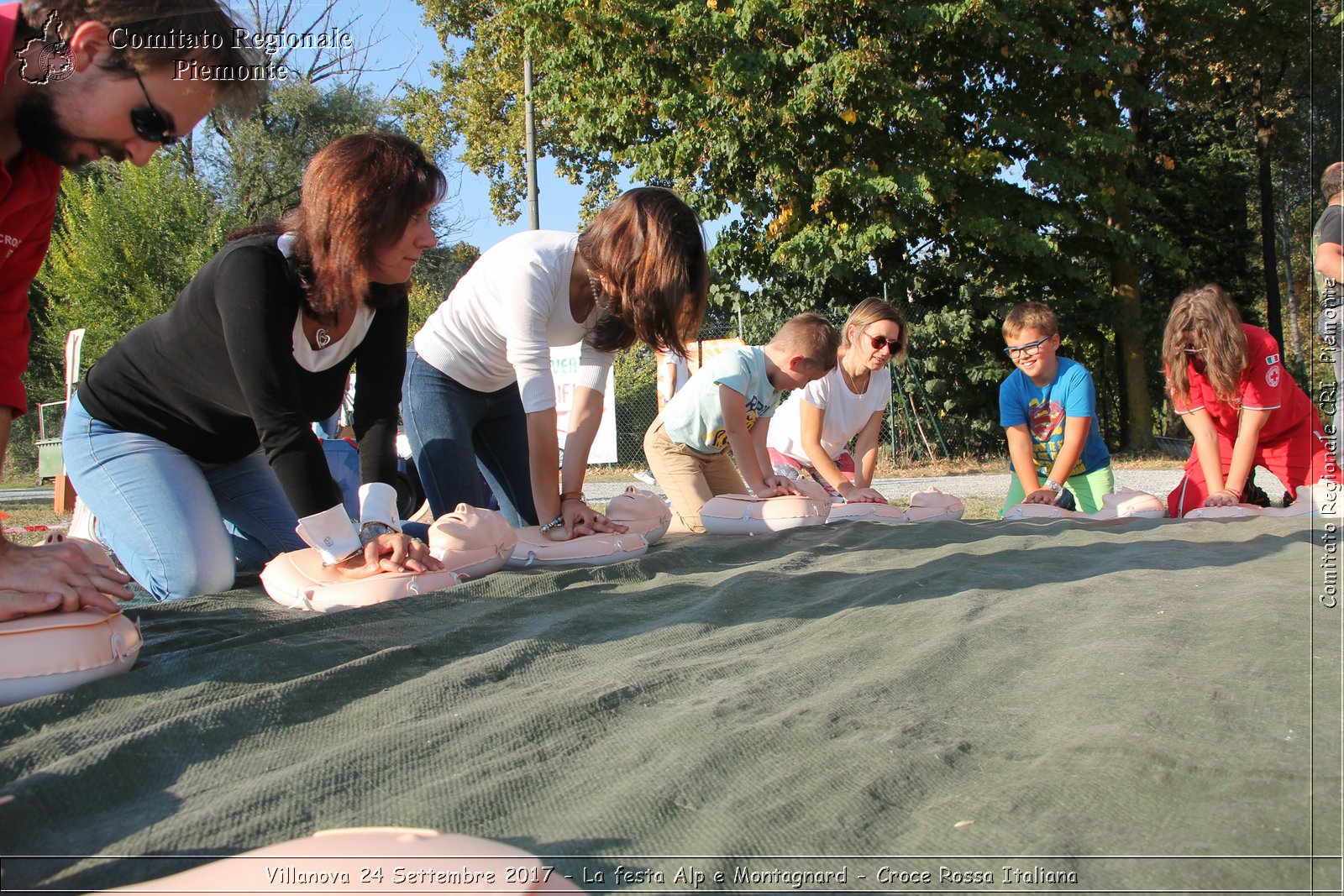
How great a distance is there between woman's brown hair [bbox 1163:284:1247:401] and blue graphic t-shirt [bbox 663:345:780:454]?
1645 mm

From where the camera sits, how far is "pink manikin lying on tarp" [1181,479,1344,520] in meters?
2.94

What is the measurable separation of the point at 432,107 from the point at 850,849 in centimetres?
2029

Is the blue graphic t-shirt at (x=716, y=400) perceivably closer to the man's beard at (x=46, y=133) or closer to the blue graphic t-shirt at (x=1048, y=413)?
the blue graphic t-shirt at (x=1048, y=413)

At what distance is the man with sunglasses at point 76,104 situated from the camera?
1372 mm

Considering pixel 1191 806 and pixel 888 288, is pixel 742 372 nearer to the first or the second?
pixel 1191 806

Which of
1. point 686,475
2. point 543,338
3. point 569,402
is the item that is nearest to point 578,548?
point 543,338

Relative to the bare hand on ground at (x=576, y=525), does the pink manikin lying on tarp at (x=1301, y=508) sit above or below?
below

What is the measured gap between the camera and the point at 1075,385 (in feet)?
14.0

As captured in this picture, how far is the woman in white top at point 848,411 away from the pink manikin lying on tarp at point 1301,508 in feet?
3.83

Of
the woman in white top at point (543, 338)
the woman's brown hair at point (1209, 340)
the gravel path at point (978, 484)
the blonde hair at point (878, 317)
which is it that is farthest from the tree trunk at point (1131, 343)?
the woman in white top at point (543, 338)

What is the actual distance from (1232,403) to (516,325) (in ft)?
9.50

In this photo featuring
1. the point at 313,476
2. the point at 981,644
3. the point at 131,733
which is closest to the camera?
the point at 131,733

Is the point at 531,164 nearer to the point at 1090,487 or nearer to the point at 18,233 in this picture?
the point at 1090,487

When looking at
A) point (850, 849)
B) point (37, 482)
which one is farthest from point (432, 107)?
point (850, 849)
